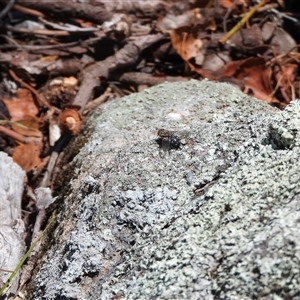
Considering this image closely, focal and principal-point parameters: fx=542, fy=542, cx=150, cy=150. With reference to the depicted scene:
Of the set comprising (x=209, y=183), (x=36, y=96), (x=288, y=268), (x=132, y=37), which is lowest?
(x=36, y=96)

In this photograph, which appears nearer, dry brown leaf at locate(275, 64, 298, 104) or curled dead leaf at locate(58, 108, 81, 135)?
curled dead leaf at locate(58, 108, 81, 135)

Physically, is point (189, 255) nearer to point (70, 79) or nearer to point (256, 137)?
point (256, 137)

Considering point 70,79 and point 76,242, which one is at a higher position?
point 76,242

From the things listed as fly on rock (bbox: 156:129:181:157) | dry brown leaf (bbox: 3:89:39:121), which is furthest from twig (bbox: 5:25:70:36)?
fly on rock (bbox: 156:129:181:157)

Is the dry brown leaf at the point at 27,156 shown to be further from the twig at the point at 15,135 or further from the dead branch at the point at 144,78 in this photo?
the dead branch at the point at 144,78


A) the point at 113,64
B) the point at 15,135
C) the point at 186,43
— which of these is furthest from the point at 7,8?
the point at 186,43

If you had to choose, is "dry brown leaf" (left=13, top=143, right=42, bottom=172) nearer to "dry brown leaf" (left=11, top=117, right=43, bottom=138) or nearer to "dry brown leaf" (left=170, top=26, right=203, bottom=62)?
"dry brown leaf" (left=11, top=117, right=43, bottom=138)

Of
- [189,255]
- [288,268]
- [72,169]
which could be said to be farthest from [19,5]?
[288,268]
